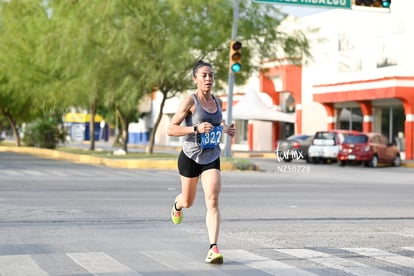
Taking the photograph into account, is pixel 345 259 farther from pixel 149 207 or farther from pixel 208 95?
pixel 149 207

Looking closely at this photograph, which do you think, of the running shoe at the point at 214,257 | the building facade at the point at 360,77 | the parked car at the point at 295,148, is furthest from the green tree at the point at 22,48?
the running shoe at the point at 214,257

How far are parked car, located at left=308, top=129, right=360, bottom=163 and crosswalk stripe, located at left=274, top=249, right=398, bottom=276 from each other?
103 feet

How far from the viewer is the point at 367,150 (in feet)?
130

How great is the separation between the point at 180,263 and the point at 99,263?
30.8 inches

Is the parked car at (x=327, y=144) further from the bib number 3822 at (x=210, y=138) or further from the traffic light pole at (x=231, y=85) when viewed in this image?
the bib number 3822 at (x=210, y=138)

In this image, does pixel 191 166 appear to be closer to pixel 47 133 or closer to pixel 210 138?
pixel 210 138

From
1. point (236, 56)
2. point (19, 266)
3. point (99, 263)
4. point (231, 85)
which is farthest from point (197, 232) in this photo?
point (231, 85)

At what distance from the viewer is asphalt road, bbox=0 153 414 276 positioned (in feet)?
28.0

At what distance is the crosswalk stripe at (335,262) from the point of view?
27.2ft

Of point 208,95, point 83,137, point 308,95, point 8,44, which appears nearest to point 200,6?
point 8,44

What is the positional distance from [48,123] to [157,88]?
53.9 ft

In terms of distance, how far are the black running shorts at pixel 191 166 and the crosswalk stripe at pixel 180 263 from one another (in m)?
0.85

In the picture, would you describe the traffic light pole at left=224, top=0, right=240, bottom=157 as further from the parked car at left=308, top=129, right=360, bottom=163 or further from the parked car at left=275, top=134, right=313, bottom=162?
the parked car at left=275, top=134, right=313, bottom=162

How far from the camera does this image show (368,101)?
49125 mm
